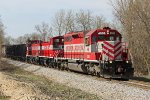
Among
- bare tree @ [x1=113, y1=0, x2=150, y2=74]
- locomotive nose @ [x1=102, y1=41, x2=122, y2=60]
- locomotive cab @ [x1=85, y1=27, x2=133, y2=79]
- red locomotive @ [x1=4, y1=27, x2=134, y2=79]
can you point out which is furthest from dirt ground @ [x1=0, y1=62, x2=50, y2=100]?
bare tree @ [x1=113, y1=0, x2=150, y2=74]

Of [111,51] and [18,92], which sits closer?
[18,92]

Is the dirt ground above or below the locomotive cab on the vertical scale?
below

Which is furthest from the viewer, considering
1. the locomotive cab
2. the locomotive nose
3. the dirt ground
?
the locomotive nose

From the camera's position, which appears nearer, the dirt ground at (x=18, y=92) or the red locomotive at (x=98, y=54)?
the dirt ground at (x=18, y=92)

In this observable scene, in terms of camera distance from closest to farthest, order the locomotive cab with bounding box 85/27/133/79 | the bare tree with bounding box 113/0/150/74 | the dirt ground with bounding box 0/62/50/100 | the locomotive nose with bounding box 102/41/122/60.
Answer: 1. the dirt ground with bounding box 0/62/50/100
2. the locomotive cab with bounding box 85/27/133/79
3. the locomotive nose with bounding box 102/41/122/60
4. the bare tree with bounding box 113/0/150/74

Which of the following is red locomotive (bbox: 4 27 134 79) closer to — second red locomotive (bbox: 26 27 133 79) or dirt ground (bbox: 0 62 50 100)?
second red locomotive (bbox: 26 27 133 79)

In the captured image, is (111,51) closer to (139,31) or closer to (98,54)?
(98,54)

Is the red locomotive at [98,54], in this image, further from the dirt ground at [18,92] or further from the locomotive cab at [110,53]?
the dirt ground at [18,92]

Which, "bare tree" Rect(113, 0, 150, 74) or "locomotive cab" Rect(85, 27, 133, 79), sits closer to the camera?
"locomotive cab" Rect(85, 27, 133, 79)

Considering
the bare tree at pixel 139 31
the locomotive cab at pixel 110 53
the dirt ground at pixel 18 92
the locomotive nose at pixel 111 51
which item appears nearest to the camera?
the dirt ground at pixel 18 92

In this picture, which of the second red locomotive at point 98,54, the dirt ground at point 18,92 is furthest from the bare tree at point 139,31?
the dirt ground at point 18,92

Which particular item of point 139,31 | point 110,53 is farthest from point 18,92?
point 139,31

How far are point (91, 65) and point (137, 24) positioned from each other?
7904mm

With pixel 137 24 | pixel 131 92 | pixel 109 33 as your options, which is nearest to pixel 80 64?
pixel 109 33
